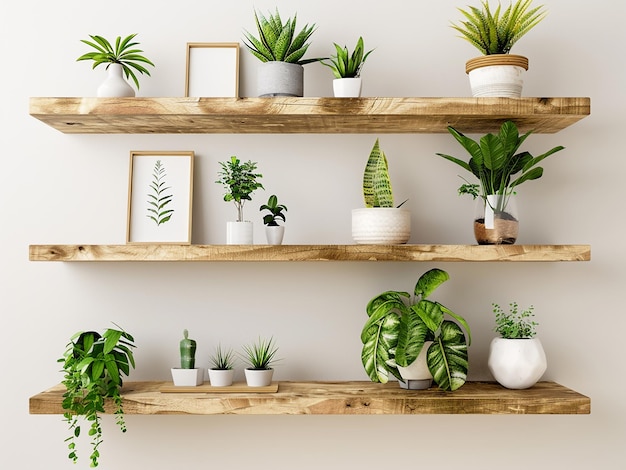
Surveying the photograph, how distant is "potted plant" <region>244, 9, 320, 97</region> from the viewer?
1715 millimetres

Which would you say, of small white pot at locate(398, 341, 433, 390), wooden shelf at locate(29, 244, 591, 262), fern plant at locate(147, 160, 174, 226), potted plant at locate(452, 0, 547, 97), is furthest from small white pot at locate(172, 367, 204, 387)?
potted plant at locate(452, 0, 547, 97)

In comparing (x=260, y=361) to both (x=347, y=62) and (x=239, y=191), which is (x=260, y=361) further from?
(x=347, y=62)

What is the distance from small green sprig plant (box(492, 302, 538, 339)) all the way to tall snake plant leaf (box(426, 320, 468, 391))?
0.16 meters

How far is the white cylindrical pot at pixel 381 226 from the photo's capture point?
1.69 metres

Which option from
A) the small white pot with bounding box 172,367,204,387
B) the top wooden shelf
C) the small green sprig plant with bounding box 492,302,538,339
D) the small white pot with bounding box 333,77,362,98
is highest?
the small white pot with bounding box 333,77,362,98

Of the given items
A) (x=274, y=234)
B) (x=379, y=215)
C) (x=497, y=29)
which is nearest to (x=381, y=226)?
(x=379, y=215)

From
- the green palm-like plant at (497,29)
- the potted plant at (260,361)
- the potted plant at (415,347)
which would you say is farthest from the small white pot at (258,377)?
the green palm-like plant at (497,29)

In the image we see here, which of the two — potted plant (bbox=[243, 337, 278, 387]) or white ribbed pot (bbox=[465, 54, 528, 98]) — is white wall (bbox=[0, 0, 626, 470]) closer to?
potted plant (bbox=[243, 337, 278, 387])

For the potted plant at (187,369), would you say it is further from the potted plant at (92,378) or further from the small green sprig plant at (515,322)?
the small green sprig plant at (515,322)

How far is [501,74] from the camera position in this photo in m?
1.68

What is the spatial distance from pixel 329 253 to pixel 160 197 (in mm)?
547

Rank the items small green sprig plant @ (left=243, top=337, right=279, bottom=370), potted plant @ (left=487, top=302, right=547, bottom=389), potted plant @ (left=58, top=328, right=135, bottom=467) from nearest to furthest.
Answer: potted plant @ (left=58, top=328, right=135, bottom=467)
potted plant @ (left=487, top=302, right=547, bottom=389)
small green sprig plant @ (left=243, top=337, right=279, bottom=370)
